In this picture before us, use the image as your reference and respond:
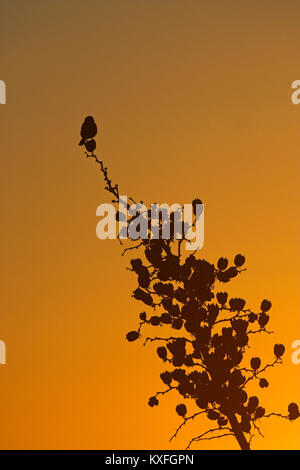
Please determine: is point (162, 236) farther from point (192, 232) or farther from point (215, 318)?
point (215, 318)

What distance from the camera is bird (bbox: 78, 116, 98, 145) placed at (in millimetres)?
14781

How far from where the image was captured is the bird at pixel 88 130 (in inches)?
582

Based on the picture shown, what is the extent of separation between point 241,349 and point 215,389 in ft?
3.58

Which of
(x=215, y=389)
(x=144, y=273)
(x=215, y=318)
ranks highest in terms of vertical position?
(x=144, y=273)

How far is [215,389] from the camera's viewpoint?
621 inches

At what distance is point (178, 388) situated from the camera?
15883mm

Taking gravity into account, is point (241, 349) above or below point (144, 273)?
below

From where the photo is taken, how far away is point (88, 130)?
1494 centimetres
